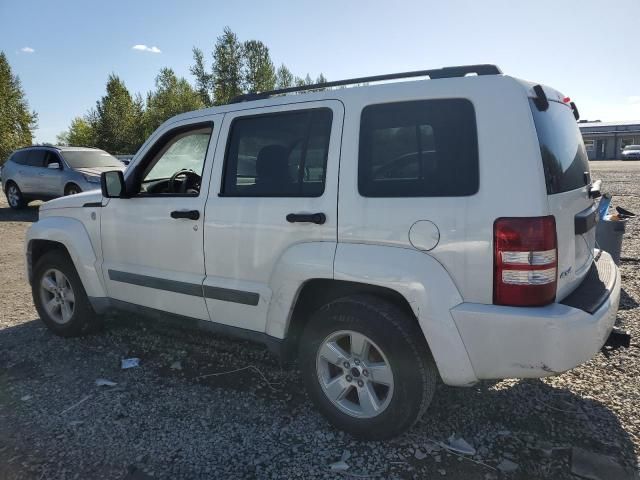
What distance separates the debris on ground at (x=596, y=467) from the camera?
2.41 meters

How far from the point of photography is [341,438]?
9.24 ft

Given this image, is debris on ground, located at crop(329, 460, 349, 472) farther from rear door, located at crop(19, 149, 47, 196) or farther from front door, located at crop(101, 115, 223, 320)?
rear door, located at crop(19, 149, 47, 196)

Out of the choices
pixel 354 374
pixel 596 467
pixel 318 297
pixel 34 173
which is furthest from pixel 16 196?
pixel 596 467

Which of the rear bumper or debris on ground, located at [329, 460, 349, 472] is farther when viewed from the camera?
debris on ground, located at [329, 460, 349, 472]

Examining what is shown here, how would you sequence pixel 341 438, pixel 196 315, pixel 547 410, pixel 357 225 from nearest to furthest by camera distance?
1. pixel 357 225
2. pixel 341 438
3. pixel 547 410
4. pixel 196 315

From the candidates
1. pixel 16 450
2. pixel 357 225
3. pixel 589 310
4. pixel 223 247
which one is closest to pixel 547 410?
pixel 589 310

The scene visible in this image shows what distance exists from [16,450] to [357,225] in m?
2.36

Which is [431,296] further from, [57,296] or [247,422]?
[57,296]

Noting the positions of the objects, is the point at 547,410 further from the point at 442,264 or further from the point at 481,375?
the point at 442,264

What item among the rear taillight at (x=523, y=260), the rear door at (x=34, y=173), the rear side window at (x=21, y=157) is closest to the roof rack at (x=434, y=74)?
the rear taillight at (x=523, y=260)

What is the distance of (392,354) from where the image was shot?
254cm

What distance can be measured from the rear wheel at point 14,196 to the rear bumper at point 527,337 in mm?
14996

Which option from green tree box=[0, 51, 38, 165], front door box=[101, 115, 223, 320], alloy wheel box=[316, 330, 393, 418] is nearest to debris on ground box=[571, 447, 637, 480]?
alloy wheel box=[316, 330, 393, 418]

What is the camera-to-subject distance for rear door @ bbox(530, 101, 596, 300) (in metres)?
2.36
